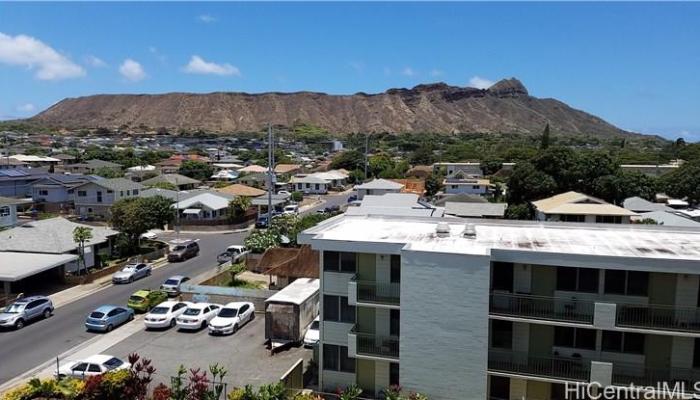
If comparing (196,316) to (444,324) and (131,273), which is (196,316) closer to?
(131,273)

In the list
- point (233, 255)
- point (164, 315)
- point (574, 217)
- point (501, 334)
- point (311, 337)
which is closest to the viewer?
point (501, 334)

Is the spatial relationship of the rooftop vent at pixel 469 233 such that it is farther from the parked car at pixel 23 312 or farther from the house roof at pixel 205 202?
the house roof at pixel 205 202

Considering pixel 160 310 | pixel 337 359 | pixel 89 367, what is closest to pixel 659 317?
pixel 337 359

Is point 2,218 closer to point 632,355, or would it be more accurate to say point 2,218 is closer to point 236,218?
point 236,218

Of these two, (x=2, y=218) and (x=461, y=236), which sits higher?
(x=461, y=236)

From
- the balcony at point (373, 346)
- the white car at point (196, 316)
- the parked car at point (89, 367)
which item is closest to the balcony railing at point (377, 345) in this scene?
the balcony at point (373, 346)

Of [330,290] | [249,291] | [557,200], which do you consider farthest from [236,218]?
[330,290]
